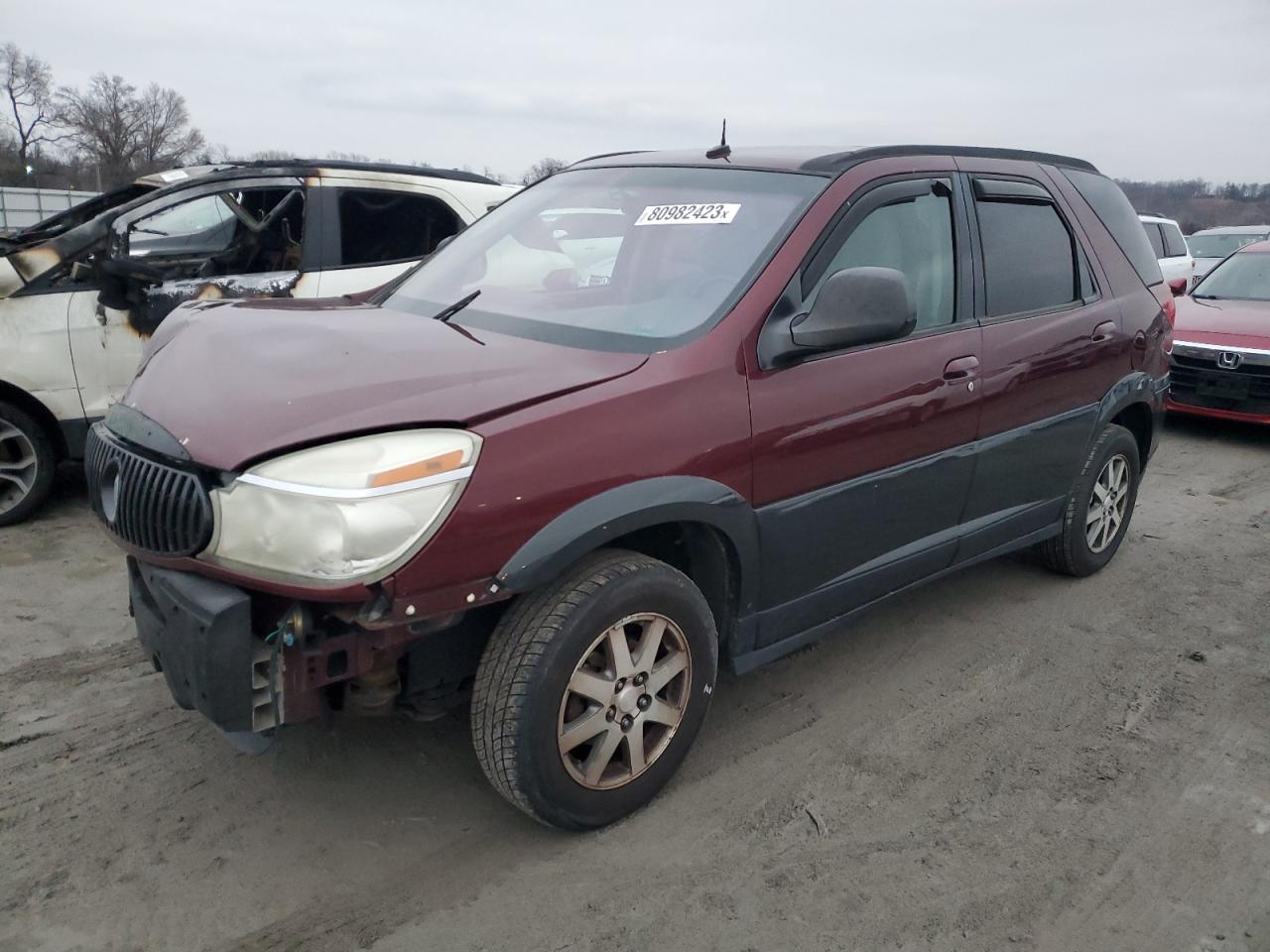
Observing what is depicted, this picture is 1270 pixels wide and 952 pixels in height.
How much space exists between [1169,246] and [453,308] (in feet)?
38.0

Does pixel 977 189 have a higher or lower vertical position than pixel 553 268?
higher

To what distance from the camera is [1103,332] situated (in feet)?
13.7

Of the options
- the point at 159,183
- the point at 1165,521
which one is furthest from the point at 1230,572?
the point at 159,183

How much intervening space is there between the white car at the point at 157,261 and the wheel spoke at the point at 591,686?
363cm

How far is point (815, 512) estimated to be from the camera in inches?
119

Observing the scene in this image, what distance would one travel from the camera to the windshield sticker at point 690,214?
10.3 ft

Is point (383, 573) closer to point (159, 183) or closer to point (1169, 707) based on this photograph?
point (1169, 707)

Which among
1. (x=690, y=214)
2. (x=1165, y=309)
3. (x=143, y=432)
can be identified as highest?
(x=690, y=214)

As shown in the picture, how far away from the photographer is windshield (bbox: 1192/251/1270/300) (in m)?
8.58

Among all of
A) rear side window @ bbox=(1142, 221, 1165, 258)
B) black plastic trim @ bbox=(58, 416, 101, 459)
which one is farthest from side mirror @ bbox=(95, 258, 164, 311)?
rear side window @ bbox=(1142, 221, 1165, 258)

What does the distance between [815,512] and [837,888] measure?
108 centimetres

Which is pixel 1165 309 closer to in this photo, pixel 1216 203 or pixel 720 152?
pixel 720 152

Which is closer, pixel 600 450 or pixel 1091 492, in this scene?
pixel 600 450

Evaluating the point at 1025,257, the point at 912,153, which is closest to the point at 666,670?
the point at 912,153
